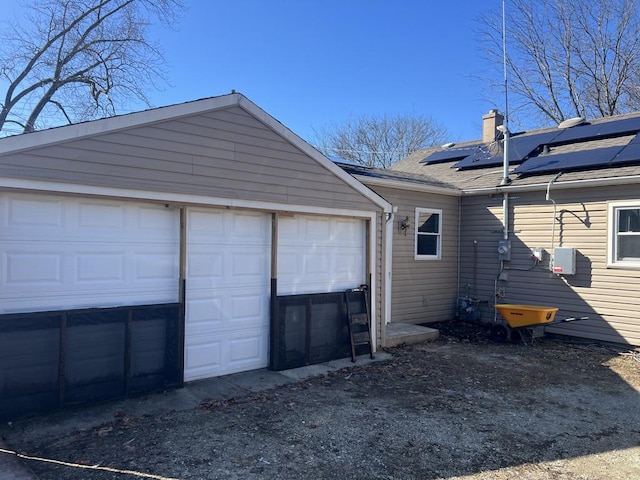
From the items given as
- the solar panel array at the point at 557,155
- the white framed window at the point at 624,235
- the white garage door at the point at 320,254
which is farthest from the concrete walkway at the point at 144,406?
the solar panel array at the point at 557,155

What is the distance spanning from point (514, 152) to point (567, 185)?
8.10 ft

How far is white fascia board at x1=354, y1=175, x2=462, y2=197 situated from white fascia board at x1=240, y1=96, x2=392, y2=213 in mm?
1170

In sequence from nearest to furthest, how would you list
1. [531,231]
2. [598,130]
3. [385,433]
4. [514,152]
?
[385,433] → [531,231] → [598,130] → [514,152]

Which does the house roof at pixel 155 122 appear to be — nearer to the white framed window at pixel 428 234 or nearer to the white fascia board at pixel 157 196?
the white fascia board at pixel 157 196

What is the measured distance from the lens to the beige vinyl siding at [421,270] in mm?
9469

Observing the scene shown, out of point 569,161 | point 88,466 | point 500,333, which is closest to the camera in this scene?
point 88,466

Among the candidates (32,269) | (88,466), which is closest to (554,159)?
(32,269)

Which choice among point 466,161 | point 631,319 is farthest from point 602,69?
point 631,319

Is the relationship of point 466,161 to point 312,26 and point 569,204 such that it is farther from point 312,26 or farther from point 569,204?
point 312,26

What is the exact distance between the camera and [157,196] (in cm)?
521

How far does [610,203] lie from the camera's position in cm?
834

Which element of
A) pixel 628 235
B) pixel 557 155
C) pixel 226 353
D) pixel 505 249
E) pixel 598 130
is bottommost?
pixel 226 353

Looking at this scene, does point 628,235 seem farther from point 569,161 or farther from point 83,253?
point 83,253

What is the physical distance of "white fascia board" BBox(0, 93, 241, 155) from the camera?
4297 mm
